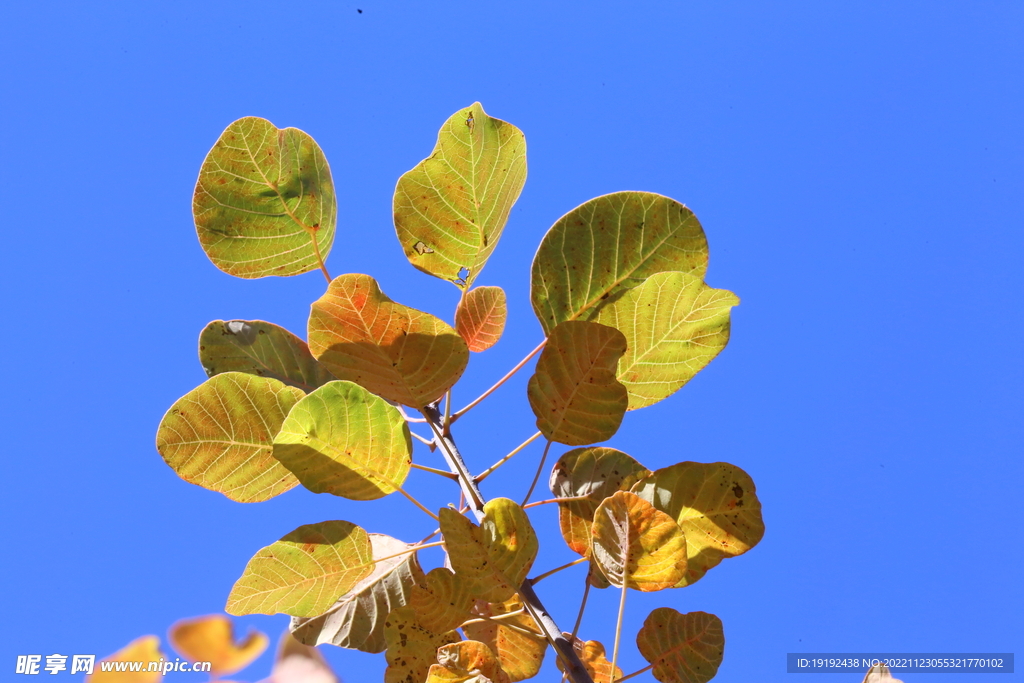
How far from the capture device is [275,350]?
93 centimetres

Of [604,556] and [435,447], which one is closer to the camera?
[604,556]

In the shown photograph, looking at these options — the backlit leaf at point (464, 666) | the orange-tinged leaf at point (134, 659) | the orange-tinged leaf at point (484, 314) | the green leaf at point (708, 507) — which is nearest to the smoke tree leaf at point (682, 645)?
the green leaf at point (708, 507)

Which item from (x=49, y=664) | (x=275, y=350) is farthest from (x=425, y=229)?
(x=49, y=664)

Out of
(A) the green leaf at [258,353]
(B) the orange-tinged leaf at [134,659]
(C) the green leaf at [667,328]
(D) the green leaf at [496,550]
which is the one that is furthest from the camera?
(A) the green leaf at [258,353]

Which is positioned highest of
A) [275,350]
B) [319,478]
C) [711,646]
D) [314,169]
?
[314,169]

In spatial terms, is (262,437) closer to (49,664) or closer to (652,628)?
(49,664)

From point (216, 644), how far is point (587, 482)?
0.62 meters

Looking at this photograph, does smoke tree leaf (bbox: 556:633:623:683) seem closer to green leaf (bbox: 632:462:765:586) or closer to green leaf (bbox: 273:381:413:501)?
green leaf (bbox: 632:462:765:586)

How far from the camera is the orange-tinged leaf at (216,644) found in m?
0.24

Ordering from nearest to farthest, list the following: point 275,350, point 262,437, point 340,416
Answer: point 340,416
point 262,437
point 275,350

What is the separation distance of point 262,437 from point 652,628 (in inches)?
21.3

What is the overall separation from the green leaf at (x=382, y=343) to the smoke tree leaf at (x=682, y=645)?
395mm

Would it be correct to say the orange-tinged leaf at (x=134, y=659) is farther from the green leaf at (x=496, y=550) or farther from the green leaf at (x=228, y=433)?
the green leaf at (x=228, y=433)

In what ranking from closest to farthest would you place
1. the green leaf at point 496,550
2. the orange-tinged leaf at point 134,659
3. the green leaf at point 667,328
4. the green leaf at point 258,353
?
the orange-tinged leaf at point 134,659 < the green leaf at point 496,550 < the green leaf at point 667,328 < the green leaf at point 258,353
